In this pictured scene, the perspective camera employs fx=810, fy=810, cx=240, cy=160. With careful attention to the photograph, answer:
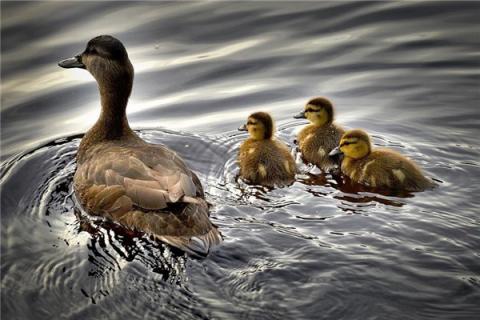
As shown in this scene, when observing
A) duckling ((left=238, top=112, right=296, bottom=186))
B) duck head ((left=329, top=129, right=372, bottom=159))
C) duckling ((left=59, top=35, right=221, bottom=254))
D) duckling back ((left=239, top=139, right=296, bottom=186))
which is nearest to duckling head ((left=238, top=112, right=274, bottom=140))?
duckling ((left=238, top=112, right=296, bottom=186))

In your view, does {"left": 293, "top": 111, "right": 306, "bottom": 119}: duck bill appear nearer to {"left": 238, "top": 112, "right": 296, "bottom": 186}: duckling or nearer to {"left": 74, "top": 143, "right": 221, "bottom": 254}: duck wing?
{"left": 238, "top": 112, "right": 296, "bottom": 186}: duckling

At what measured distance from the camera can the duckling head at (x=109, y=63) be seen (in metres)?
7.33

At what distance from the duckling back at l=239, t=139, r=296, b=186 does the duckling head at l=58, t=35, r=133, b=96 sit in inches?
51.6

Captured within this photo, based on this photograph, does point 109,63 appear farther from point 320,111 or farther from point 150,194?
point 320,111

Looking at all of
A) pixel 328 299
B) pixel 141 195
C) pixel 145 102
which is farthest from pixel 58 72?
pixel 328 299

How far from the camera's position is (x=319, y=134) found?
775 cm

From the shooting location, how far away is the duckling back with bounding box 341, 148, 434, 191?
269 inches

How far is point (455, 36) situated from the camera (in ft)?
33.0

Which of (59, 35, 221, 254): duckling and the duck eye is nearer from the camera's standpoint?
(59, 35, 221, 254): duckling

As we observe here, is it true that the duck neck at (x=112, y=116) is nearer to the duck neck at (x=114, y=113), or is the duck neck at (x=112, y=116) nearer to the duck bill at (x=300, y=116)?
the duck neck at (x=114, y=113)

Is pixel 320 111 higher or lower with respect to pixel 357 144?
higher

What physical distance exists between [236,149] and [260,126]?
477 millimetres

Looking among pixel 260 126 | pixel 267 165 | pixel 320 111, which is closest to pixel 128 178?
pixel 267 165

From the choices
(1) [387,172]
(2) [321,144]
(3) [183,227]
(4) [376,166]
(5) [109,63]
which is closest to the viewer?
(3) [183,227]
